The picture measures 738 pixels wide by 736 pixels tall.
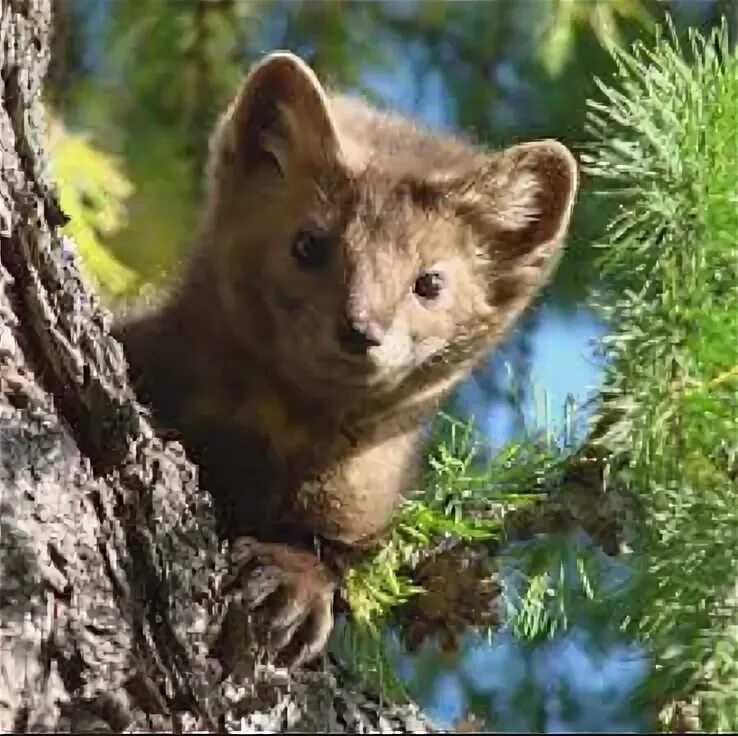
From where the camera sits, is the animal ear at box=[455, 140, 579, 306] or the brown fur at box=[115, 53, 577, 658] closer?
the brown fur at box=[115, 53, 577, 658]

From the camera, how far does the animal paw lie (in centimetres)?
167

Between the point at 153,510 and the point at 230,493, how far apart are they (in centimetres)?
29

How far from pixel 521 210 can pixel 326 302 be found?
36 centimetres

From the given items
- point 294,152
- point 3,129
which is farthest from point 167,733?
point 294,152

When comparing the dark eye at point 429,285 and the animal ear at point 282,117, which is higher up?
the animal ear at point 282,117

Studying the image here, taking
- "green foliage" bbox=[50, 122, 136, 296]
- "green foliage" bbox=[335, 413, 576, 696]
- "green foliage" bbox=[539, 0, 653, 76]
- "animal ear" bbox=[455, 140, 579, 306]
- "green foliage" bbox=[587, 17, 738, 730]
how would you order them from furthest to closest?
"green foliage" bbox=[539, 0, 653, 76], "green foliage" bbox=[50, 122, 136, 296], "animal ear" bbox=[455, 140, 579, 306], "green foliage" bbox=[335, 413, 576, 696], "green foliage" bbox=[587, 17, 738, 730]

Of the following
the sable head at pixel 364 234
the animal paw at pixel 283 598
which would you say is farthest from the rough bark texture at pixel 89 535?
the sable head at pixel 364 234

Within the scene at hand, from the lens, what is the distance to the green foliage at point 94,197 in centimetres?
244

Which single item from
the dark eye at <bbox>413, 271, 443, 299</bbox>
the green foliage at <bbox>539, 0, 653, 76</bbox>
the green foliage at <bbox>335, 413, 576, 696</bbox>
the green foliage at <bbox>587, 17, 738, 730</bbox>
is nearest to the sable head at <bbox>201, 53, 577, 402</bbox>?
the dark eye at <bbox>413, 271, 443, 299</bbox>

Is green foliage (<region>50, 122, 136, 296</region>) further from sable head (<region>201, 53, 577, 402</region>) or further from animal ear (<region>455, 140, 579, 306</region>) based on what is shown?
animal ear (<region>455, 140, 579, 306</region>)

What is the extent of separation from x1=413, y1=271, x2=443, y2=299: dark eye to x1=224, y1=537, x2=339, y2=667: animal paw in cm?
35

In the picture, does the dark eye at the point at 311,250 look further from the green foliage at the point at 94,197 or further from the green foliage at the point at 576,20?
the green foliage at the point at 576,20

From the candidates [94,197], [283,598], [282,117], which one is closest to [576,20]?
[94,197]

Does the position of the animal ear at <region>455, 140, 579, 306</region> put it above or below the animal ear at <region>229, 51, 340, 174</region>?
below
